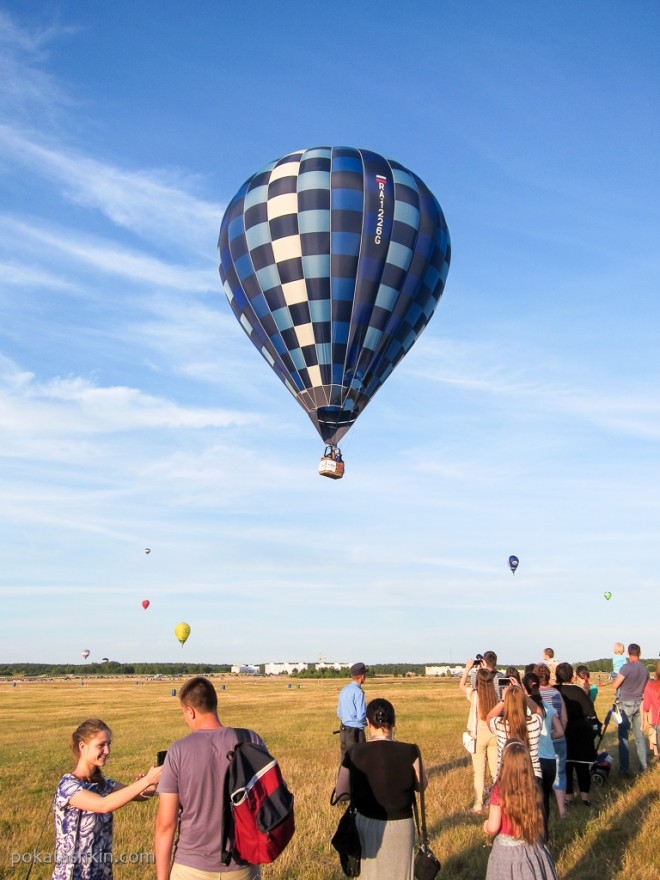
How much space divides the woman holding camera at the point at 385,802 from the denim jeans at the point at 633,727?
912cm

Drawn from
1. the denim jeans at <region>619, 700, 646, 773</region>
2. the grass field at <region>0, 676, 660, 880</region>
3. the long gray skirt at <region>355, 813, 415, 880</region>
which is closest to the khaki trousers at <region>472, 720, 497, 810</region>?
the grass field at <region>0, 676, 660, 880</region>

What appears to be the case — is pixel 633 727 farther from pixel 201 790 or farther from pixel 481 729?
pixel 201 790

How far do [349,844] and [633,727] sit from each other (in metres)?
9.66

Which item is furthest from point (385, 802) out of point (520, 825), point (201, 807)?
point (201, 807)

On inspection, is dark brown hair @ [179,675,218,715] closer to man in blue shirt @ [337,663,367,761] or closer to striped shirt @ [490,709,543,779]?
striped shirt @ [490,709,543,779]

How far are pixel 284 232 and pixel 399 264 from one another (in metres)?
3.87

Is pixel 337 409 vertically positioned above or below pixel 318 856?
above

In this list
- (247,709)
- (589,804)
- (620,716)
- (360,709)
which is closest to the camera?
(589,804)

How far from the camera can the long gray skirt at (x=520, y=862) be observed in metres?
5.47

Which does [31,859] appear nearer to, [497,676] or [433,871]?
[433,871]

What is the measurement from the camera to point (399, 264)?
2631cm

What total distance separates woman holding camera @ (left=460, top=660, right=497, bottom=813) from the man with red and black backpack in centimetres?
633

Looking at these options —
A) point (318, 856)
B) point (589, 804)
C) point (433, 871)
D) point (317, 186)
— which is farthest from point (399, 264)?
point (433, 871)

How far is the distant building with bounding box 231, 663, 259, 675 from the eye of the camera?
499ft
